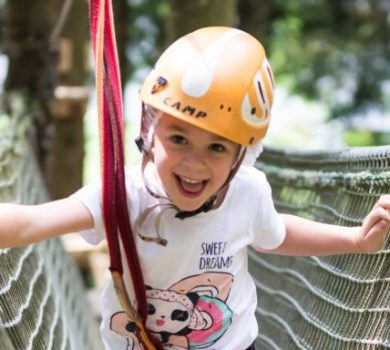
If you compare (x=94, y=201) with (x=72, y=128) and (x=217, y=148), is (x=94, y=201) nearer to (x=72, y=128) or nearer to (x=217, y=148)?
(x=217, y=148)

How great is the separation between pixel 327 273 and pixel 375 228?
0.52 metres

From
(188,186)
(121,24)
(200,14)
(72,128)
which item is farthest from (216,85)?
(121,24)

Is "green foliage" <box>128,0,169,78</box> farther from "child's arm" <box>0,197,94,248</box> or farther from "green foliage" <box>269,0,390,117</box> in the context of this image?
"child's arm" <box>0,197,94,248</box>

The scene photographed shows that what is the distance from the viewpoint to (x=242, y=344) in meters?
1.55

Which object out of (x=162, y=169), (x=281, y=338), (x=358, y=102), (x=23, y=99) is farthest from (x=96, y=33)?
(x=358, y=102)

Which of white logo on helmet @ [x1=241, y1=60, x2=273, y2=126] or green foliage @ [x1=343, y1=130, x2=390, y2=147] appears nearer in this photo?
white logo on helmet @ [x1=241, y1=60, x2=273, y2=126]

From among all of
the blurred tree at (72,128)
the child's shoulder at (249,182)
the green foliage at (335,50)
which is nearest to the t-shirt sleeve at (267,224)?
the child's shoulder at (249,182)

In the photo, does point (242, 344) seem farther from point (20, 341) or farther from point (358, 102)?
point (358, 102)

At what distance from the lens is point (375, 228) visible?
5.02ft

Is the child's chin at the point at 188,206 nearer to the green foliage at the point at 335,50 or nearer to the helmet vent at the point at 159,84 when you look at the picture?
the helmet vent at the point at 159,84

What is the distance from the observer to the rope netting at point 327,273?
5.72 ft

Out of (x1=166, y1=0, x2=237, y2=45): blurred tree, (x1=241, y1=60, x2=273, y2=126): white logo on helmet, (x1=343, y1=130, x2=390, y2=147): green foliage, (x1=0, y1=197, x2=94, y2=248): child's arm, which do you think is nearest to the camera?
(x1=0, y1=197, x2=94, y2=248): child's arm

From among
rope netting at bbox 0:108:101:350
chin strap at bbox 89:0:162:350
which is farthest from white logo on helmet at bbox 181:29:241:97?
rope netting at bbox 0:108:101:350

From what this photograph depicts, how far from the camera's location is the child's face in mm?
1338
